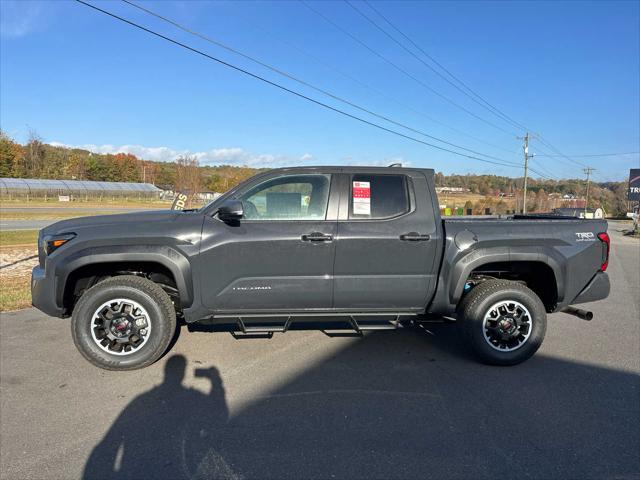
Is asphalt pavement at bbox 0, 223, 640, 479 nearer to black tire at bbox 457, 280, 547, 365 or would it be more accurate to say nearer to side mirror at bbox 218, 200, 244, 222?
black tire at bbox 457, 280, 547, 365

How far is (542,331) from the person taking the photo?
14.3ft

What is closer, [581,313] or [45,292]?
[45,292]

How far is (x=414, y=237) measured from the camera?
4199 millimetres

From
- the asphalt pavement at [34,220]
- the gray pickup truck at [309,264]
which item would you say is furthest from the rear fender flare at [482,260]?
the asphalt pavement at [34,220]

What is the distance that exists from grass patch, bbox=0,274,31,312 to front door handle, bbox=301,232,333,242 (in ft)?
16.5

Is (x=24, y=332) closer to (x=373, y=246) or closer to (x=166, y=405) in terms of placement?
(x=166, y=405)

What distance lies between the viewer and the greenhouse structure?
187ft

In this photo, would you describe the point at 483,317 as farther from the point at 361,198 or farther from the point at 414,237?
the point at 361,198

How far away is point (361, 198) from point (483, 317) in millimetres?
1695

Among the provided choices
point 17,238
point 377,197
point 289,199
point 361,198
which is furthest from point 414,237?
point 17,238

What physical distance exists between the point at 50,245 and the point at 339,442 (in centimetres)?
322

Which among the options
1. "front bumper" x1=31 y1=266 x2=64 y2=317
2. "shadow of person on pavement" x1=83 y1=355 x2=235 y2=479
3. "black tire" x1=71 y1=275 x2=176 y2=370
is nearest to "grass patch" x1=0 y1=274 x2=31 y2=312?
"front bumper" x1=31 y1=266 x2=64 y2=317

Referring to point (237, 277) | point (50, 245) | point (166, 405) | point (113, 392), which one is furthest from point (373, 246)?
point (50, 245)

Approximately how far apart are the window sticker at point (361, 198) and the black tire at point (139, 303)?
2057mm
